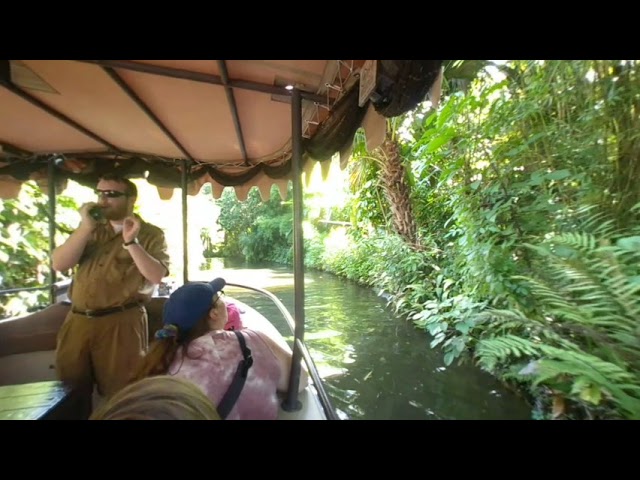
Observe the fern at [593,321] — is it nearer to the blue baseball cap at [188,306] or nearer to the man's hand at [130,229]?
the blue baseball cap at [188,306]

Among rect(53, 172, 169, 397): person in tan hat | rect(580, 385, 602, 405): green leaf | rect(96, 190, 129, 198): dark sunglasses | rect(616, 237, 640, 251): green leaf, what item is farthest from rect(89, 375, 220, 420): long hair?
rect(616, 237, 640, 251): green leaf

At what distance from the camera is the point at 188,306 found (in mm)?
1462

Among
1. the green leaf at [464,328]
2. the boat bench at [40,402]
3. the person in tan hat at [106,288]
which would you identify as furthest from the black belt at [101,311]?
the green leaf at [464,328]

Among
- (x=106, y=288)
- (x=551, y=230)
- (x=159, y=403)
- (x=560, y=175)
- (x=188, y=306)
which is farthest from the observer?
(x=551, y=230)

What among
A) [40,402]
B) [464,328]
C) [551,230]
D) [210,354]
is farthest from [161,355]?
[551,230]

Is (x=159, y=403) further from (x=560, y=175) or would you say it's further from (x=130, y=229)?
(x=560, y=175)

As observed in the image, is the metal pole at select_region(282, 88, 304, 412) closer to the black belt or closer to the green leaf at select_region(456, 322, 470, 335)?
the black belt

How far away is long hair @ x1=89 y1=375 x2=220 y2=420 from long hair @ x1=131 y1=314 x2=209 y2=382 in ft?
Result: 1.06

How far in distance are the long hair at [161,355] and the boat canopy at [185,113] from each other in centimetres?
132

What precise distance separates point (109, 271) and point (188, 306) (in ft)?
3.46

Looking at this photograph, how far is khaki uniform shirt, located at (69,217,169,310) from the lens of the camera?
2.09 metres

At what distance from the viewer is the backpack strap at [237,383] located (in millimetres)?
1231
